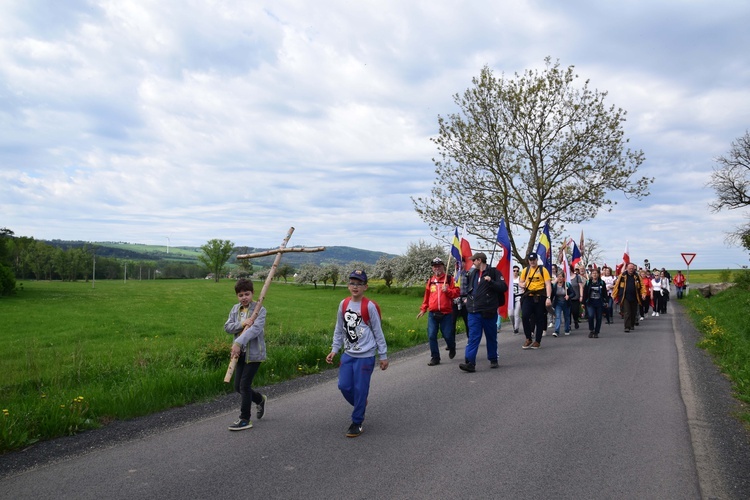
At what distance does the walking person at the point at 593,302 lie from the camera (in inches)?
588

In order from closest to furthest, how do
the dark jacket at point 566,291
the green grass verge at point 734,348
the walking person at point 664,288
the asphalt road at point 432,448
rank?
the asphalt road at point 432,448, the green grass verge at point 734,348, the dark jacket at point 566,291, the walking person at point 664,288

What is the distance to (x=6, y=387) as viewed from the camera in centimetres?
910

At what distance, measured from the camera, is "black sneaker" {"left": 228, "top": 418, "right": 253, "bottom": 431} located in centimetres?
595

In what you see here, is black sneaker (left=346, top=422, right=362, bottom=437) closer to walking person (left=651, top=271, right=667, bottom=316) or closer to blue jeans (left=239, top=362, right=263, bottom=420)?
blue jeans (left=239, top=362, right=263, bottom=420)

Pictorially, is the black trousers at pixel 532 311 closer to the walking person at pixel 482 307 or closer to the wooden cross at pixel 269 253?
the walking person at pixel 482 307

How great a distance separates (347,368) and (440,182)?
22532 millimetres

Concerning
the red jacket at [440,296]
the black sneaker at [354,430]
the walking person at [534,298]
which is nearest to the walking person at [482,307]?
the red jacket at [440,296]

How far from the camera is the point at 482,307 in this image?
9.49 m

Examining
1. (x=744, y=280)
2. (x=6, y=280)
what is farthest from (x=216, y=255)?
(x=744, y=280)

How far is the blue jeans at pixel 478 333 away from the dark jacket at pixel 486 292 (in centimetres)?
15

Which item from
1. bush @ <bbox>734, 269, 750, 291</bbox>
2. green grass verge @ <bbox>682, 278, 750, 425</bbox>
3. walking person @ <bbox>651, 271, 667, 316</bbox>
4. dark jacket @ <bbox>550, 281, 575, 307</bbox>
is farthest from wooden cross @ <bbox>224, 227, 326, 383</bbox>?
bush @ <bbox>734, 269, 750, 291</bbox>

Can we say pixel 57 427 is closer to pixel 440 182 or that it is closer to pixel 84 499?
pixel 84 499

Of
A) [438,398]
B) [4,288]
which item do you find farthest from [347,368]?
[4,288]

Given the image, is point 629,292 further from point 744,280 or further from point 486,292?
point 744,280
